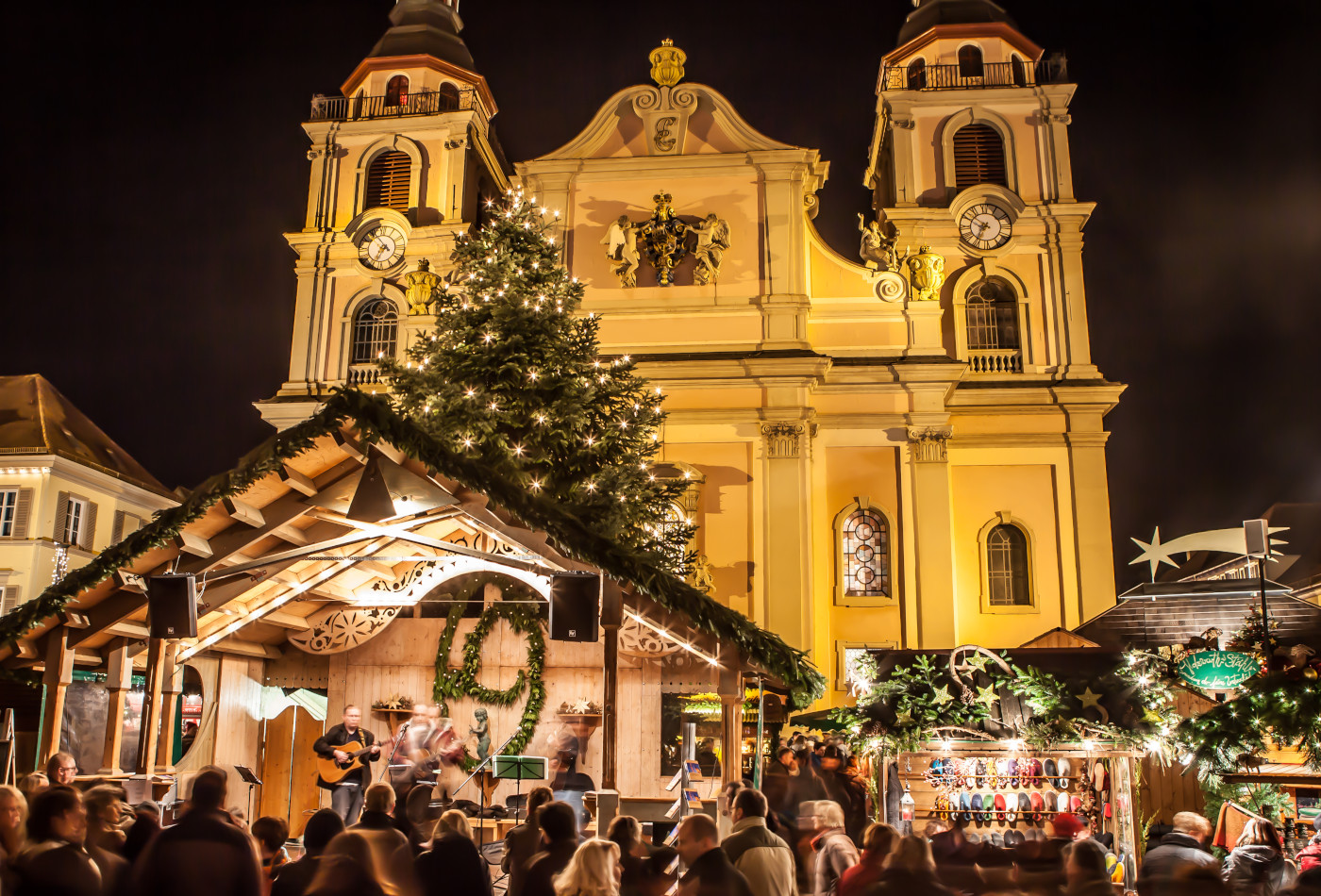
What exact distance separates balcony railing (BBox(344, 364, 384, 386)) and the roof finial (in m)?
9.51

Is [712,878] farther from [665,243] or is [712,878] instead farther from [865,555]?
[665,243]

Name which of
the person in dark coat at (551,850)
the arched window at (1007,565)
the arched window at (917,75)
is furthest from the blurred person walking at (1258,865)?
the arched window at (917,75)

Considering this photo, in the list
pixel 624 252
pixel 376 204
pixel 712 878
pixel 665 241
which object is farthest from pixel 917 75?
pixel 712 878

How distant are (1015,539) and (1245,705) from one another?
15.6 metres

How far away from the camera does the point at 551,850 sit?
5.49m

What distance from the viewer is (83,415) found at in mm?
36156

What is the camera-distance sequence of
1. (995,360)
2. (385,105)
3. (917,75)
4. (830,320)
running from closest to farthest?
(830,320) < (995,360) < (917,75) < (385,105)

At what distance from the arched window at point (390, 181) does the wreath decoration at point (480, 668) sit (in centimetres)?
1804

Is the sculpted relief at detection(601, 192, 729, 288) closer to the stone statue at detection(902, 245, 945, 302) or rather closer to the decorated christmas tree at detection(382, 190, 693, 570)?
the stone statue at detection(902, 245, 945, 302)

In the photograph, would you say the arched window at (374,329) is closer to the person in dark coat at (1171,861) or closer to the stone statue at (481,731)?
the stone statue at (481,731)

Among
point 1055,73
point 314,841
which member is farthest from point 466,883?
point 1055,73

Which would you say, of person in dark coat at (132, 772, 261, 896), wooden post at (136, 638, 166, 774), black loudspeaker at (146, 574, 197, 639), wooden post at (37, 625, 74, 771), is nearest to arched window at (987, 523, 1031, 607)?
wooden post at (136, 638, 166, 774)

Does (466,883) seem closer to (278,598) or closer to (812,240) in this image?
(278,598)

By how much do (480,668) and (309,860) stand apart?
7851 millimetres
